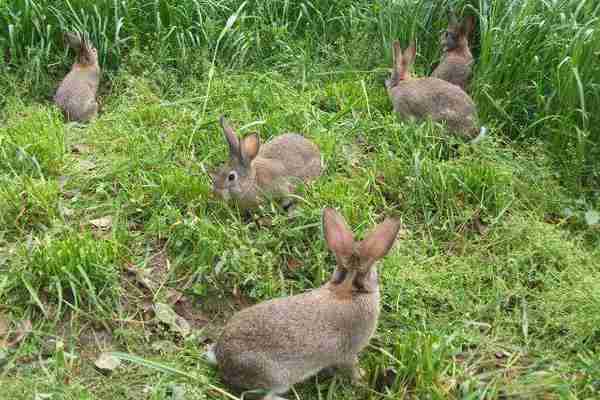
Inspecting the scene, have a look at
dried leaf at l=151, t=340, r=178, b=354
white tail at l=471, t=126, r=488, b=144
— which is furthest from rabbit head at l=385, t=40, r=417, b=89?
dried leaf at l=151, t=340, r=178, b=354

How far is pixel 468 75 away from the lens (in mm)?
5910

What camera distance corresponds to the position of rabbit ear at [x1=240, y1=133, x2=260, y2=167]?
4.53 metres

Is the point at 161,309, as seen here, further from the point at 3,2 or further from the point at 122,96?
the point at 3,2

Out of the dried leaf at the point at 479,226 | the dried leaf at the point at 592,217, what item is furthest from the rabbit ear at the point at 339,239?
the dried leaf at the point at 592,217

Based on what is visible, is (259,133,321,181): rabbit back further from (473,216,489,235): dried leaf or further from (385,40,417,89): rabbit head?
(385,40,417,89): rabbit head

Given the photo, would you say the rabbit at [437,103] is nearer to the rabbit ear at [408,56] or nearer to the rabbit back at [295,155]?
the rabbit ear at [408,56]

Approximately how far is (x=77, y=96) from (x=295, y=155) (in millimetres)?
2095

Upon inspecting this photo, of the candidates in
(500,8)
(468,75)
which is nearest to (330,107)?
(468,75)

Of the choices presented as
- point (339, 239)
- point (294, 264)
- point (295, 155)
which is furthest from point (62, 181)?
point (339, 239)

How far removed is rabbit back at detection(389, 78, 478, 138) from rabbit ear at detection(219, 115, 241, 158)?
1.59m

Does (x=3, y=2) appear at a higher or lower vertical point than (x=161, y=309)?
higher

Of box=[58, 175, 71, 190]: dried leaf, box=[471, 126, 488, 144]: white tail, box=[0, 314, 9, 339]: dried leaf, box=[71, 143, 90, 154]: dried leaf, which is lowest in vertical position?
box=[71, 143, 90, 154]: dried leaf

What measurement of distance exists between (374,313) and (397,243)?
2.96 feet

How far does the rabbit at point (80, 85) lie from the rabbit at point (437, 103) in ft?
8.40
